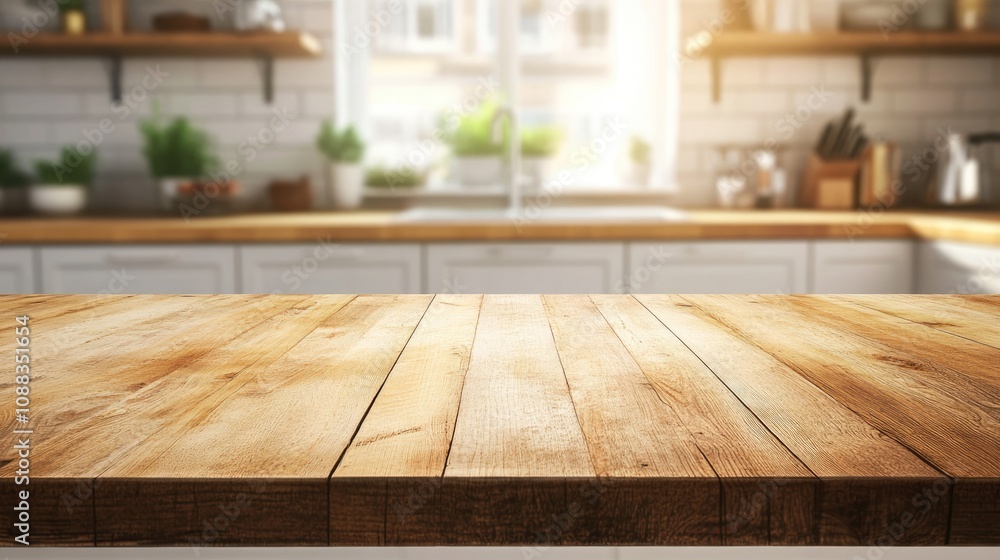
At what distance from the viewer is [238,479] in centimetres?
59

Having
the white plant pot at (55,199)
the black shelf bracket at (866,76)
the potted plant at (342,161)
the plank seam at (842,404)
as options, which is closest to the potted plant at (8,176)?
the white plant pot at (55,199)

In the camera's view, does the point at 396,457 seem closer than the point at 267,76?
Yes

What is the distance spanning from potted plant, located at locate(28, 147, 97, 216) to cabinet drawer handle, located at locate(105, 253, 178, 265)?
704mm

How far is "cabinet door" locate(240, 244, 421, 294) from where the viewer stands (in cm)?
270

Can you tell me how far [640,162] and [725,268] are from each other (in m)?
0.92

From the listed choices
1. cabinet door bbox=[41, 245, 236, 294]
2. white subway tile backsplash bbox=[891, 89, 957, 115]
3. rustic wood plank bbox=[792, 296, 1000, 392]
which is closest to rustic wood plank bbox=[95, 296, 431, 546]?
rustic wood plank bbox=[792, 296, 1000, 392]

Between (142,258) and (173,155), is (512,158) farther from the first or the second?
(142,258)

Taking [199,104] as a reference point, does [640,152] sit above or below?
below

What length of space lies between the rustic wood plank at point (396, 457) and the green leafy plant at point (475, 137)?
8.62 ft

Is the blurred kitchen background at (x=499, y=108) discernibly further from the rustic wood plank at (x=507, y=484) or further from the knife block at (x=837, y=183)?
the rustic wood plank at (x=507, y=484)

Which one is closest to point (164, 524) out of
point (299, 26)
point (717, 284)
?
point (717, 284)

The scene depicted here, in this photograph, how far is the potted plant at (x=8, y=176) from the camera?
330 cm

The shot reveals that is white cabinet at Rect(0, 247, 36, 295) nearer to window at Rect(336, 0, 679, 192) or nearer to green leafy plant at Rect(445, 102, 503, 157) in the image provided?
window at Rect(336, 0, 679, 192)

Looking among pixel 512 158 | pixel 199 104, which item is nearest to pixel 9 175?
pixel 199 104
